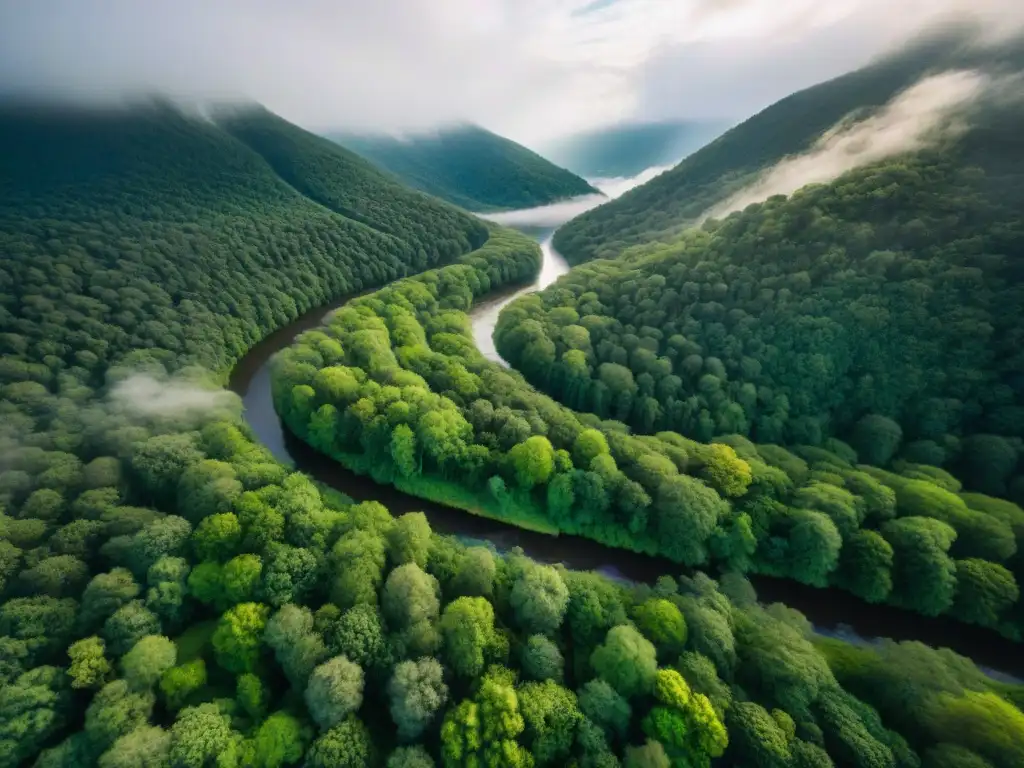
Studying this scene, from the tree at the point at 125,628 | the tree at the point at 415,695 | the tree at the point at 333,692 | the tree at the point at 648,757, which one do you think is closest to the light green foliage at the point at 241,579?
the tree at the point at 125,628

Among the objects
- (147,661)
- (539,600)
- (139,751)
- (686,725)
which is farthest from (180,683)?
(686,725)

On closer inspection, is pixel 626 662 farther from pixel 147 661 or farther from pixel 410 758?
pixel 147 661

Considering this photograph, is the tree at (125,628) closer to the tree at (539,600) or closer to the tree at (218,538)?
the tree at (218,538)

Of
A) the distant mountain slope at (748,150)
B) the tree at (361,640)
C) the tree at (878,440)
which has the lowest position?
the tree at (361,640)

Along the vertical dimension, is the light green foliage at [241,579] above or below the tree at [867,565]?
below

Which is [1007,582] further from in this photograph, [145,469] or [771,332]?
[145,469]

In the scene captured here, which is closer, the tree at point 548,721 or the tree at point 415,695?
the tree at point 548,721

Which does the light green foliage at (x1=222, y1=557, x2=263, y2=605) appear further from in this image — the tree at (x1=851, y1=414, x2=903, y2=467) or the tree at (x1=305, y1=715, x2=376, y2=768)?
the tree at (x1=851, y1=414, x2=903, y2=467)
